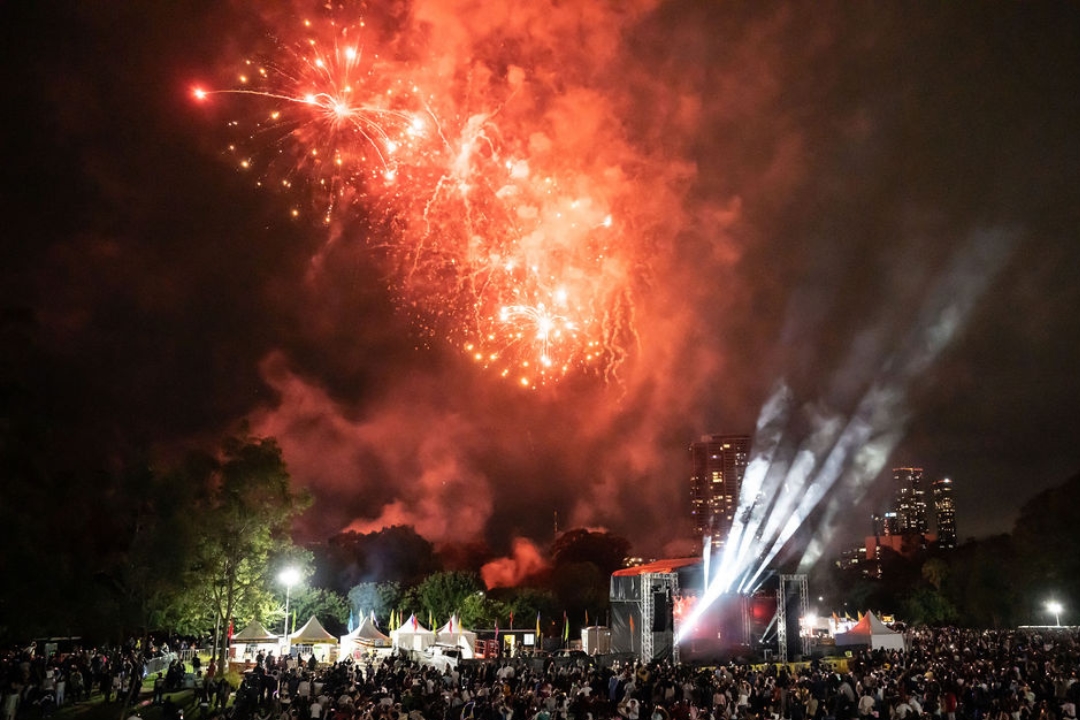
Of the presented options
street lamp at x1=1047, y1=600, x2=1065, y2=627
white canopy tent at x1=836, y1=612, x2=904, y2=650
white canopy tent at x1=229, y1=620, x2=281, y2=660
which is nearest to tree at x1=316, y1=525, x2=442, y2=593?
white canopy tent at x1=229, y1=620, x2=281, y2=660

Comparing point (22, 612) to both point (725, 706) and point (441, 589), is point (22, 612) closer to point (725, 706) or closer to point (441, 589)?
point (725, 706)

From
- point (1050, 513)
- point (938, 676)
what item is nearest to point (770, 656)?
point (938, 676)

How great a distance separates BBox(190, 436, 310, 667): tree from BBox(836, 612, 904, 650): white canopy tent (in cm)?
2682

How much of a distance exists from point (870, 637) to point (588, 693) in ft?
81.1

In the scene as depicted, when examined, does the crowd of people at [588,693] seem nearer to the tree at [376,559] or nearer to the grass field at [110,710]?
the grass field at [110,710]

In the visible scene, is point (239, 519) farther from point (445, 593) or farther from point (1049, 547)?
point (1049, 547)

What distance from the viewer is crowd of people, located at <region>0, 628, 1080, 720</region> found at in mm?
16797

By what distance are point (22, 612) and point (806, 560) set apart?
93798 mm

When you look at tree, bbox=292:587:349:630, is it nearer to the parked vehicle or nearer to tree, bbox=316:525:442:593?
tree, bbox=316:525:442:593

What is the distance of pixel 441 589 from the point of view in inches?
2325

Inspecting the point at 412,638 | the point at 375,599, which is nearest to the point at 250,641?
the point at 412,638

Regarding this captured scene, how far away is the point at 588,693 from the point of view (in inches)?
749

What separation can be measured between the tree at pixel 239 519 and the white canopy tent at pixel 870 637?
26.8 meters

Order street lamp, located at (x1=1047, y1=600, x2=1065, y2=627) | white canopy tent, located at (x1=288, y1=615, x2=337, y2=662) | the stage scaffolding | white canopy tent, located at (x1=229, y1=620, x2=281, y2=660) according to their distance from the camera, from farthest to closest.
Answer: street lamp, located at (x1=1047, y1=600, x2=1065, y2=627) → the stage scaffolding → white canopy tent, located at (x1=288, y1=615, x2=337, y2=662) → white canopy tent, located at (x1=229, y1=620, x2=281, y2=660)
